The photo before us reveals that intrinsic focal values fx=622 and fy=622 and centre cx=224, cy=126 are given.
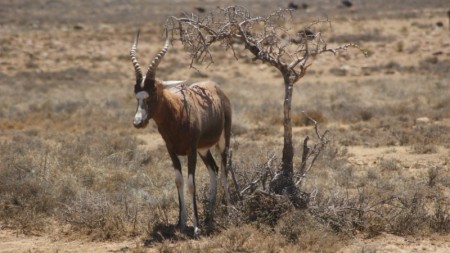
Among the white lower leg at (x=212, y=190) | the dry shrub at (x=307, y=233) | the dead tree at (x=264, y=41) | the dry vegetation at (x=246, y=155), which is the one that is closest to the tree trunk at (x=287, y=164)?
the dead tree at (x=264, y=41)

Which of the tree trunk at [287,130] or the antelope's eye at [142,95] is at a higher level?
the antelope's eye at [142,95]

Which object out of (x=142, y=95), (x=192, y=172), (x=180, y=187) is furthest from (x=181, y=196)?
(x=142, y=95)

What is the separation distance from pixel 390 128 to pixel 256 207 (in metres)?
8.02

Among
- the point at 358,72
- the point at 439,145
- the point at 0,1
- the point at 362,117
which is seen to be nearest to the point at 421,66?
the point at 358,72

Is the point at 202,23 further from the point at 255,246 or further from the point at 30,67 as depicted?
the point at 30,67

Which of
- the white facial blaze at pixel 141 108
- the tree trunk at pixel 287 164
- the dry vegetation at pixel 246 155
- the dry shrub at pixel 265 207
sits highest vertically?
the white facial blaze at pixel 141 108

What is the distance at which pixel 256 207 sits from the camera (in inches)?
300

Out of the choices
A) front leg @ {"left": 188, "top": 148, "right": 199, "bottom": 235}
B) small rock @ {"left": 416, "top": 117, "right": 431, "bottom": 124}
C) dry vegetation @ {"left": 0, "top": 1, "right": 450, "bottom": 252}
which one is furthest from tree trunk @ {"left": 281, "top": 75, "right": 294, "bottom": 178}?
small rock @ {"left": 416, "top": 117, "right": 431, "bottom": 124}

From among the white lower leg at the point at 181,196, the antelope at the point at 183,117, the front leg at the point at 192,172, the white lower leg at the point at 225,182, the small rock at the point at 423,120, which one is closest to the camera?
the antelope at the point at 183,117

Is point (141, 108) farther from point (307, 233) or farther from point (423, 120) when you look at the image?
point (423, 120)

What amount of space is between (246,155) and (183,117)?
4.43 metres

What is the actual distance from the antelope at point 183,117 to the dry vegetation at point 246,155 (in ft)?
1.19

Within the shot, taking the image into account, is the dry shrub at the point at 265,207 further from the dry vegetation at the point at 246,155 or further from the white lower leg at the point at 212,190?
the white lower leg at the point at 212,190

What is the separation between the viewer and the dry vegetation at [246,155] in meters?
7.43
